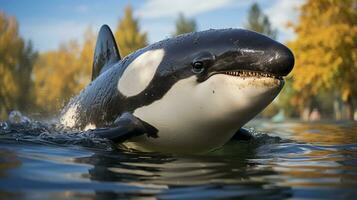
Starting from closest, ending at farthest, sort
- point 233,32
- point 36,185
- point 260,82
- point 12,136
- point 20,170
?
point 36,185, point 20,170, point 260,82, point 233,32, point 12,136

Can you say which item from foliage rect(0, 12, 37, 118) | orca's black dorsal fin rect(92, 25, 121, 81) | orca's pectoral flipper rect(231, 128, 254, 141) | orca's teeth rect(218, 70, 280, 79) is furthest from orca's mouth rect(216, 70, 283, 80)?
foliage rect(0, 12, 37, 118)

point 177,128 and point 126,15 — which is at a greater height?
point 126,15

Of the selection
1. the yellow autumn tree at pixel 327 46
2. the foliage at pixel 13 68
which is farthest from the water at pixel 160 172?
the foliage at pixel 13 68

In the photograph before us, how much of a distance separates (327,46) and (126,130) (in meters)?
19.9

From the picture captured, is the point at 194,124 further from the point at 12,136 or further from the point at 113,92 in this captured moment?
the point at 12,136

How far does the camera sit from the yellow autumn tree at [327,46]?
2267 centimetres

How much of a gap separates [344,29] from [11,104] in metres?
24.6

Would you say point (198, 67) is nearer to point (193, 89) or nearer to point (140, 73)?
point (193, 89)

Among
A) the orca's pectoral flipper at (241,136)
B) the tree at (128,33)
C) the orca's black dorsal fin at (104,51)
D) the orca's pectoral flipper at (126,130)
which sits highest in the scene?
the tree at (128,33)

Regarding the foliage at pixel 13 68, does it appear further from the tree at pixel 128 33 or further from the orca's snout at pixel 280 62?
the orca's snout at pixel 280 62

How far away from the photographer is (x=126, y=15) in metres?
39.5

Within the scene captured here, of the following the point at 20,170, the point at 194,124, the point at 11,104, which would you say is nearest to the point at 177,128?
the point at 194,124

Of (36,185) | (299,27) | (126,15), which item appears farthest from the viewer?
(126,15)

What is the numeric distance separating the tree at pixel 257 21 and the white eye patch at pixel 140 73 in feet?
170
